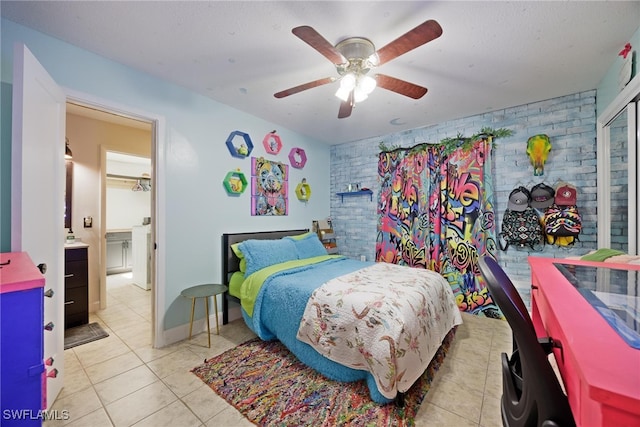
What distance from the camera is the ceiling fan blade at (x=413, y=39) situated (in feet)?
4.07

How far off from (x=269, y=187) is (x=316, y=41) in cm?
217

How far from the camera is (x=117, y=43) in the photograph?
1856mm

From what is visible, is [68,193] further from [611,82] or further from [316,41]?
[611,82]

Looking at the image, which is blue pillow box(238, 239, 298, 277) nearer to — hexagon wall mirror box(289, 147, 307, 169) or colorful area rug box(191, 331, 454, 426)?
colorful area rug box(191, 331, 454, 426)

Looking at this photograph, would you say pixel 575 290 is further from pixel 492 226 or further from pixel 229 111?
pixel 229 111

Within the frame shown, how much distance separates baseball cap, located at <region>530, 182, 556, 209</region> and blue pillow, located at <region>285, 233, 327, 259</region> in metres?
2.46

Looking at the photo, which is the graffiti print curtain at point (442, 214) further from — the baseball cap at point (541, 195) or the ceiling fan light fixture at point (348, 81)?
the ceiling fan light fixture at point (348, 81)

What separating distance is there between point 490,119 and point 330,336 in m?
3.06

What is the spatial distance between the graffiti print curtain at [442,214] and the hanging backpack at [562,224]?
48 cm

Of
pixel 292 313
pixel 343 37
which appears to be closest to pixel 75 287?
pixel 292 313

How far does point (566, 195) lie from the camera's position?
252 centimetres

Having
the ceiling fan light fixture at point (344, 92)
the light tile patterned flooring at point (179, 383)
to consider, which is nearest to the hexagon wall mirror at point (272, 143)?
the ceiling fan light fixture at point (344, 92)

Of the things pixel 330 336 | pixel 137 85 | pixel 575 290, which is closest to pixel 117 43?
pixel 137 85

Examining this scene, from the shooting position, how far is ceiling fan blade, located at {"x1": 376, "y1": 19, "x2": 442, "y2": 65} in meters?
1.24
